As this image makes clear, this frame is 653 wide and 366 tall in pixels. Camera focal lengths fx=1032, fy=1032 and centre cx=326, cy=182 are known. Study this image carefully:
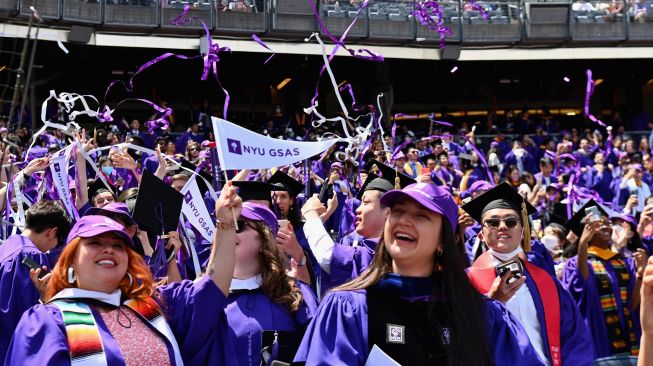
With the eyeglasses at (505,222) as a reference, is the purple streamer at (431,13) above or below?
above

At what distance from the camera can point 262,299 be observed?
16.2ft

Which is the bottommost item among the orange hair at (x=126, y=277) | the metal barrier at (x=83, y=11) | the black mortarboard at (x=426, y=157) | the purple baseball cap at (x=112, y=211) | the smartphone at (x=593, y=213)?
the orange hair at (x=126, y=277)

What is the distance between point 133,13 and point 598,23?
11909mm

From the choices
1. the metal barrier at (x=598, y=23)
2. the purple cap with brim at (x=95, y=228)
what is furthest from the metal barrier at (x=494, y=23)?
the purple cap with brim at (x=95, y=228)

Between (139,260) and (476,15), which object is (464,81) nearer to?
(476,15)

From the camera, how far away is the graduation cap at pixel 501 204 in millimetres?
6332

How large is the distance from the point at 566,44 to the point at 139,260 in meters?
23.5

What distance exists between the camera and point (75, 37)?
21062mm

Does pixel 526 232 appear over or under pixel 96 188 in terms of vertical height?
under

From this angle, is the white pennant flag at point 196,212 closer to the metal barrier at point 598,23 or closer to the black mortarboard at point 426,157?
the black mortarboard at point 426,157

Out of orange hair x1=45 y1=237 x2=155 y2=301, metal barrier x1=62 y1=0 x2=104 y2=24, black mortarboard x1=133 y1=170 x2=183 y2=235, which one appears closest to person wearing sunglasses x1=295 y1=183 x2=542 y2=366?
orange hair x1=45 y1=237 x2=155 y2=301

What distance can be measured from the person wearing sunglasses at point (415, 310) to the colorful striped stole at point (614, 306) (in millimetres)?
4336

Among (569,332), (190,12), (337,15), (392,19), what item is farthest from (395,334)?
(392,19)

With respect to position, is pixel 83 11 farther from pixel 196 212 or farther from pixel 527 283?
pixel 527 283
